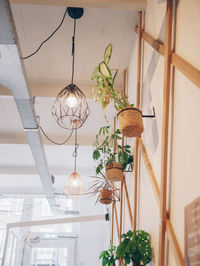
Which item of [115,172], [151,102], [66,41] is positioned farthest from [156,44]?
[66,41]

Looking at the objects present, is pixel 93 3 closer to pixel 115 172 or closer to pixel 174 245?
pixel 115 172

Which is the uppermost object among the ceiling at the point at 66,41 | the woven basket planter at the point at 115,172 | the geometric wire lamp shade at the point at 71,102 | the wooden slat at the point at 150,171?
the ceiling at the point at 66,41

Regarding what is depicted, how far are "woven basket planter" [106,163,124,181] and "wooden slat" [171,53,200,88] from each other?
164cm

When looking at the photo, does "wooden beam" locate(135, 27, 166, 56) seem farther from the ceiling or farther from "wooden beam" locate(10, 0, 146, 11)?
the ceiling

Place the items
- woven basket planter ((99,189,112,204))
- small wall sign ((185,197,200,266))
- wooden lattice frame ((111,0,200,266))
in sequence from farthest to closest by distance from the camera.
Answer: woven basket planter ((99,189,112,204)) → wooden lattice frame ((111,0,200,266)) → small wall sign ((185,197,200,266))

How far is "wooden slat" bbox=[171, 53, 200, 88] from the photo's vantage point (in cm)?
170

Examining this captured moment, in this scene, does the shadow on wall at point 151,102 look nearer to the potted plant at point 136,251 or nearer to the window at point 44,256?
the potted plant at point 136,251

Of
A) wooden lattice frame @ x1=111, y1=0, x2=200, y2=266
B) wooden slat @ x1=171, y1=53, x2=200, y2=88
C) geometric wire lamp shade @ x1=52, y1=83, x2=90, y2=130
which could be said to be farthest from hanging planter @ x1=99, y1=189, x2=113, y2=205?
wooden slat @ x1=171, y1=53, x2=200, y2=88

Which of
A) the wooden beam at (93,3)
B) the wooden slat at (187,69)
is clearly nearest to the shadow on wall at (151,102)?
the wooden slat at (187,69)

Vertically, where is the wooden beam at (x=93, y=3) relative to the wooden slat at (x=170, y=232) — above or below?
above

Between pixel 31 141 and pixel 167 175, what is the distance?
377cm

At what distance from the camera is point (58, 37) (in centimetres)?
409

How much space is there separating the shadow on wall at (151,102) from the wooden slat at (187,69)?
1.99 feet

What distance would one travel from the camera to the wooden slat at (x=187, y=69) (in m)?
1.70
